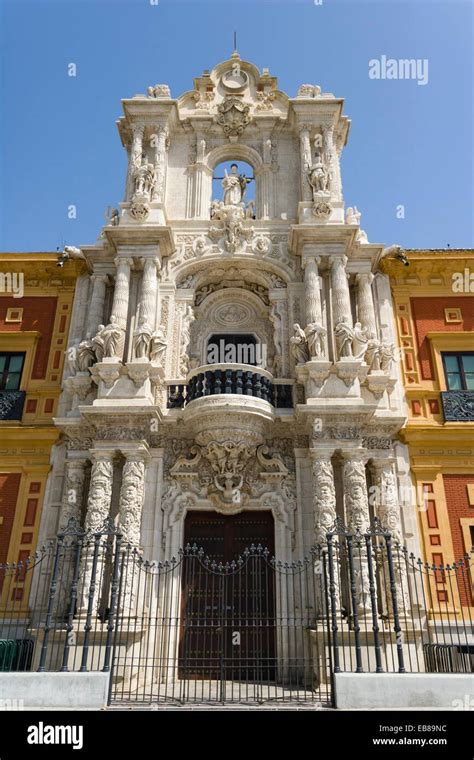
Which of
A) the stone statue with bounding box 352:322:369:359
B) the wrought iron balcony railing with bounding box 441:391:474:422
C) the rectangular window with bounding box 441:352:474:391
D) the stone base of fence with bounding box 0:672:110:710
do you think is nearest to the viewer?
the stone base of fence with bounding box 0:672:110:710

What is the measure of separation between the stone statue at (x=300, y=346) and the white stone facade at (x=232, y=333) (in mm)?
50

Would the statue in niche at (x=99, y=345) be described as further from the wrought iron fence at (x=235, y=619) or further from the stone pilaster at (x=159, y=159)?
the stone pilaster at (x=159, y=159)

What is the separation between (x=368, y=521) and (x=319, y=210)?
8.54 meters

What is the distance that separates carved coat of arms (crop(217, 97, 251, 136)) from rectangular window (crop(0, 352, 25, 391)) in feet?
31.4

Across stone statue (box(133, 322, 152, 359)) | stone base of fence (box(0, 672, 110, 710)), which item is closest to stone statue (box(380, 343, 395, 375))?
stone statue (box(133, 322, 152, 359))

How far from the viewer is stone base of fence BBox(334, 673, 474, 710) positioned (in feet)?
24.8

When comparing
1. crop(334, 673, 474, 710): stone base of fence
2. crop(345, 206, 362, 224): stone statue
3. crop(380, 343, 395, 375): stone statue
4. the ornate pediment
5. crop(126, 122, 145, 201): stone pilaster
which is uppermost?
the ornate pediment

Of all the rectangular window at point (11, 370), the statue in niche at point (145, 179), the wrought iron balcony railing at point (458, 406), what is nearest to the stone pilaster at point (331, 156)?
the statue in niche at point (145, 179)

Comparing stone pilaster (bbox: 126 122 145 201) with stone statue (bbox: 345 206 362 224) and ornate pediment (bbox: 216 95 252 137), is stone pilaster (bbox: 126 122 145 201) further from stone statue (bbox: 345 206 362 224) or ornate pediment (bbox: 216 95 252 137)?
stone statue (bbox: 345 206 362 224)

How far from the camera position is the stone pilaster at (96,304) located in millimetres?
15575

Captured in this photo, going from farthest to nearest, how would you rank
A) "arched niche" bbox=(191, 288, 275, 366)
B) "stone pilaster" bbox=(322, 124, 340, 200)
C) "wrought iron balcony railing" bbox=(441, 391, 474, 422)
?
"stone pilaster" bbox=(322, 124, 340, 200) < "arched niche" bbox=(191, 288, 275, 366) < "wrought iron balcony railing" bbox=(441, 391, 474, 422)
